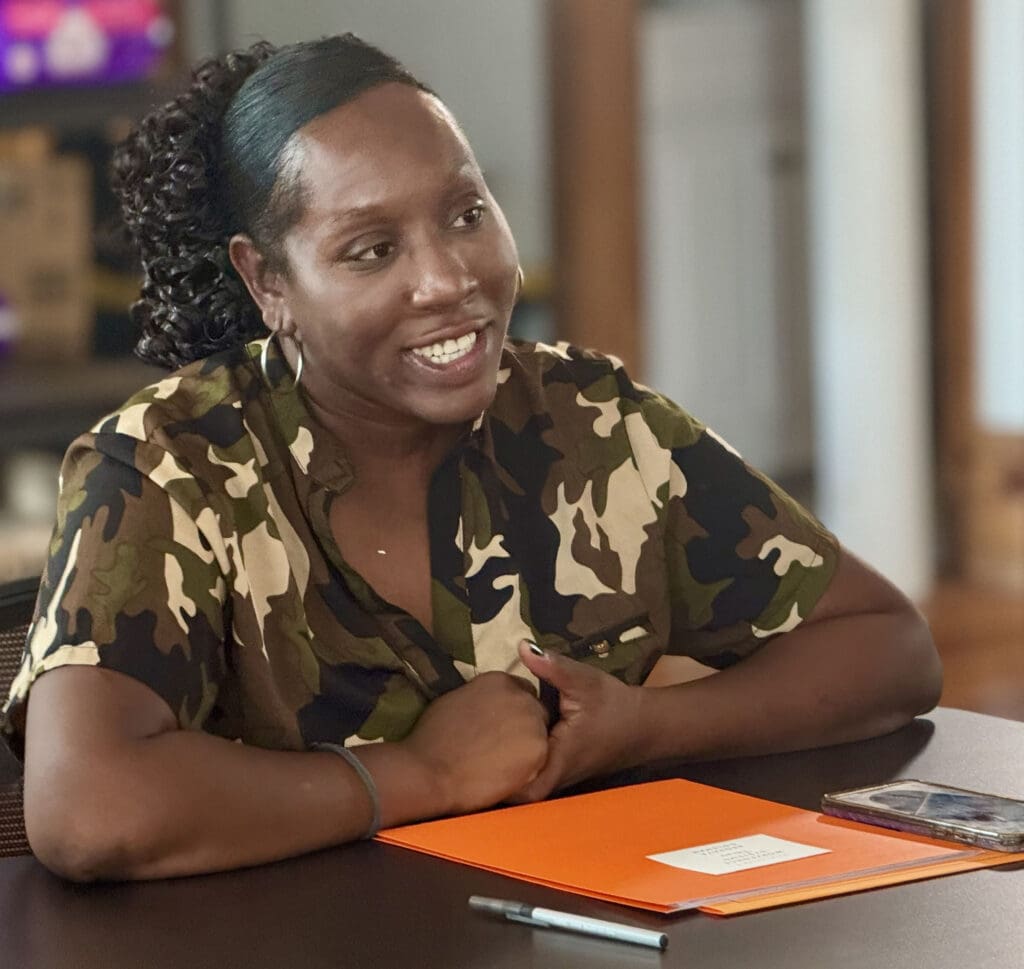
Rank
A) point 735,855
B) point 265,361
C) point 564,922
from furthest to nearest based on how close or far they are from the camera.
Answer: point 265,361 → point 735,855 → point 564,922

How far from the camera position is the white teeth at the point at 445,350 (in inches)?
65.1

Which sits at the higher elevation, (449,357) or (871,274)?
(449,357)

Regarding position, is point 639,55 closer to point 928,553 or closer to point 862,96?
point 862,96

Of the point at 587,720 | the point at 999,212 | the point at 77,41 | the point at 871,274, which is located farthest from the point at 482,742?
the point at 999,212

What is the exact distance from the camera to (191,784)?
138 cm

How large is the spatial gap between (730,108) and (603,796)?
13.7ft

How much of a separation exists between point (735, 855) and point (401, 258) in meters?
0.61

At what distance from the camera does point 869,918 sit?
1.15 m

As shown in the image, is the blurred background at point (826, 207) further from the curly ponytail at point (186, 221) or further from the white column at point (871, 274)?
the curly ponytail at point (186, 221)

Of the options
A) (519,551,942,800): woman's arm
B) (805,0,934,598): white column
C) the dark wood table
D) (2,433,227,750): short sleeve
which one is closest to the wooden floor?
(805,0,934,598): white column

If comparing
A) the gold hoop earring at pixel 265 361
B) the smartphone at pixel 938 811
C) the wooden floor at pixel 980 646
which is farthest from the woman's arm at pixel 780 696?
the wooden floor at pixel 980 646

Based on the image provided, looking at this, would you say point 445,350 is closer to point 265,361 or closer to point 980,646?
point 265,361

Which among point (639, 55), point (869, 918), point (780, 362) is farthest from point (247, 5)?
point (869, 918)

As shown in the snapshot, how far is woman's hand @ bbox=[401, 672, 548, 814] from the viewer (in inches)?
57.3
